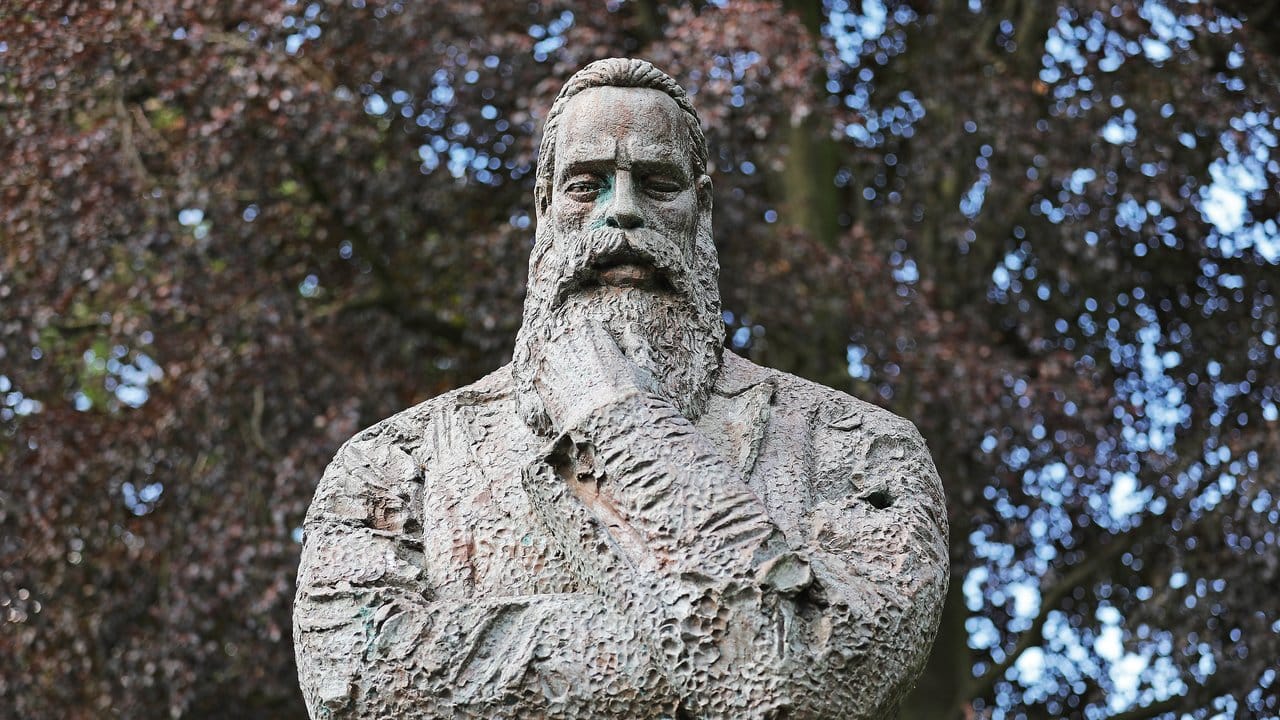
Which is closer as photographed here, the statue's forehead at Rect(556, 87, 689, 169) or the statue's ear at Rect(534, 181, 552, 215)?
the statue's forehead at Rect(556, 87, 689, 169)

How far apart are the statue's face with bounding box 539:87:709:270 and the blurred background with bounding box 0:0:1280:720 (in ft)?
14.3

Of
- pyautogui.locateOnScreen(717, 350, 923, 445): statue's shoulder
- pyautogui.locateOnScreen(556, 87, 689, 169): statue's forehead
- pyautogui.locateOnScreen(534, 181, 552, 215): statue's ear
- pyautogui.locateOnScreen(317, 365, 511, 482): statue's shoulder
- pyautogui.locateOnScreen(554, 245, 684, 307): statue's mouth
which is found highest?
pyautogui.locateOnScreen(556, 87, 689, 169): statue's forehead

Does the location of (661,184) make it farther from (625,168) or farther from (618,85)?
(618,85)

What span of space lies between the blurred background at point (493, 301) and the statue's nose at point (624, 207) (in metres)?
4.48

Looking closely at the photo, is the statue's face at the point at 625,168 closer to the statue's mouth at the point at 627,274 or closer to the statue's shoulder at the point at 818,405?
the statue's mouth at the point at 627,274

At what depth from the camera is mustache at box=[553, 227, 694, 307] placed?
4656 mm

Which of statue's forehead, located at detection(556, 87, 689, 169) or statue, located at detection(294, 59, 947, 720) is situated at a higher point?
statue's forehead, located at detection(556, 87, 689, 169)

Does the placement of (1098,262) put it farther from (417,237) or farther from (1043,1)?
(417,237)

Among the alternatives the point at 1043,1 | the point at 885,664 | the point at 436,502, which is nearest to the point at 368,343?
the point at 1043,1

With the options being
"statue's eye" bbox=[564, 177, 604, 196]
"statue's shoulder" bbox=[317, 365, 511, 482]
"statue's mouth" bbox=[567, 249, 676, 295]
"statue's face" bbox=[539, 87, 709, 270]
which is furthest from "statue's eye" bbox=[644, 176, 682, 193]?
"statue's shoulder" bbox=[317, 365, 511, 482]

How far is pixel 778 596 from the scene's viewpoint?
3.99 meters

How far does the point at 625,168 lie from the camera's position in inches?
188

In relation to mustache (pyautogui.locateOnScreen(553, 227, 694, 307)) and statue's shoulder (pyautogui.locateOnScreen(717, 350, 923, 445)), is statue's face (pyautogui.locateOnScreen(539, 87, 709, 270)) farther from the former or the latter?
statue's shoulder (pyautogui.locateOnScreen(717, 350, 923, 445))

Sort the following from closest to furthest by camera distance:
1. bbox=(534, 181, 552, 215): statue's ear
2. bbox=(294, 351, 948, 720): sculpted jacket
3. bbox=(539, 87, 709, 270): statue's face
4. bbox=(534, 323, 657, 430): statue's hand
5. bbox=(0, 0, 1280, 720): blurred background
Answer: bbox=(294, 351, 948, 720): sculpted jacket
bbox=(534, 323, 657, 430): statue's hand
bbox=(539, 87, 709, 270): statue's face
bbox=(534, 181, 552, 215): statue's ear
bbox=(0, 0, 1280, 720): blurred background
